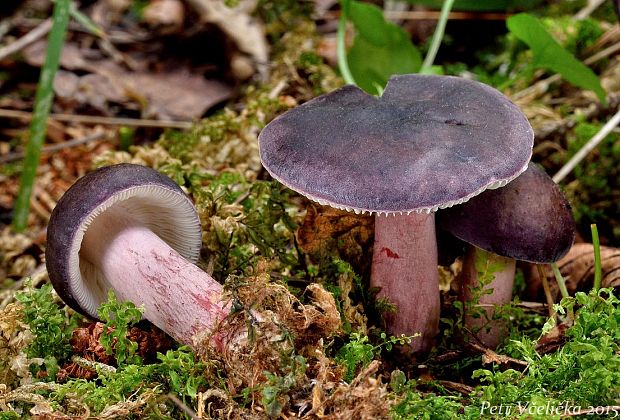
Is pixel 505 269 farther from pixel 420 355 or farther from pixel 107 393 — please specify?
pixel 107 393

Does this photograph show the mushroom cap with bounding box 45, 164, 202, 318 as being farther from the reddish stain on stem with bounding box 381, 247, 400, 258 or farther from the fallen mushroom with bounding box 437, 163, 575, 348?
the fallen mushroom with bounding box 437, 163, 575, 348

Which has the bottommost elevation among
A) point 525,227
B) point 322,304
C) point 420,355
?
point 420,355

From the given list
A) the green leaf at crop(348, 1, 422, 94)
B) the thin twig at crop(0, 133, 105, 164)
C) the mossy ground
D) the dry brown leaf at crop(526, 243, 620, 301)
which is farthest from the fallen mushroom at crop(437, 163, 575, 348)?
the thin twig at crop(0, 133, 105, 164)

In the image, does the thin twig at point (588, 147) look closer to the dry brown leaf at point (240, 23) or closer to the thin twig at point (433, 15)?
the thin twig at point (433, 15)

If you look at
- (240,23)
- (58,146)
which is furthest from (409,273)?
(240,23)

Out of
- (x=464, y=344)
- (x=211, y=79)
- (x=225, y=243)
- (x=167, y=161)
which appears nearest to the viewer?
(x=464, y=344)

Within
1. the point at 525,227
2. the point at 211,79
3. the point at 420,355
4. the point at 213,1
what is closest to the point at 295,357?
the point at 420,355
